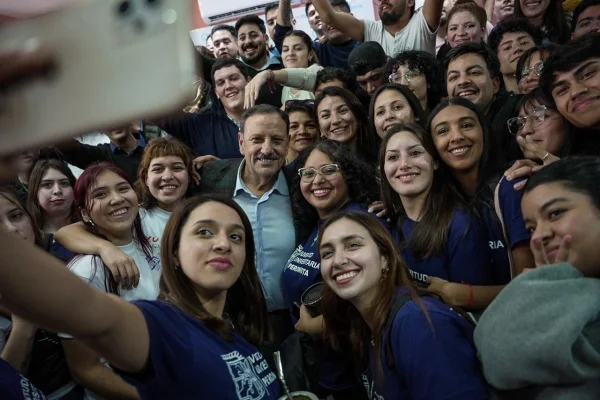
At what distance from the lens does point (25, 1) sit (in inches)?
17.8

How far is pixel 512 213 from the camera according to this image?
2020mm

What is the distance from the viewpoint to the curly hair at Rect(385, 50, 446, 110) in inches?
137

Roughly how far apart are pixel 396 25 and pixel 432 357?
11.0 ft

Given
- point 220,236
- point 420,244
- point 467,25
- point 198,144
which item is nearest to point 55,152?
point 198,144

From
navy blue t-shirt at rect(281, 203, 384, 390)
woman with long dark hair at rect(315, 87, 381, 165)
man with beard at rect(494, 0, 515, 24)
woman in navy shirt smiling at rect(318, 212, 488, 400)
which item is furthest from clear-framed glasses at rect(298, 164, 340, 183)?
man with beard at rect(494, 0, 515, 24)

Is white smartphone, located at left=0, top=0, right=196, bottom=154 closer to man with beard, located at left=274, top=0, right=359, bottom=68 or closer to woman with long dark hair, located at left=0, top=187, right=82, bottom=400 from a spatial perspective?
woman with long dark hair, located at left=0, top=187, right=82, bottom=400

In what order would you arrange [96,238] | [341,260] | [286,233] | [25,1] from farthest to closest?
[286,233]
[96,238]
[341,260]
[25,1]

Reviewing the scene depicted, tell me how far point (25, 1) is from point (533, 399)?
135 centimetres

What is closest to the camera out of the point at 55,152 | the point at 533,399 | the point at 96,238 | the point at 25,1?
the point at 25,1

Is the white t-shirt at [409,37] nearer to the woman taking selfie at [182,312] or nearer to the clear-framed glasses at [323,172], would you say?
the clear-framed glasses at [323,172]

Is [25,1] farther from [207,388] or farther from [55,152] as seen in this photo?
[55,152]

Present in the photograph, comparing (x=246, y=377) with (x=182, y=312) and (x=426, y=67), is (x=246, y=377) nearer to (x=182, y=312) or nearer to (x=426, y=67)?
(x=182, y=312)

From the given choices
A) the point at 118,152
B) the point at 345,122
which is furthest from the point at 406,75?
the point at 118,152

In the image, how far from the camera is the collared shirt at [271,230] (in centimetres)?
271
